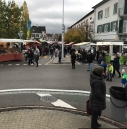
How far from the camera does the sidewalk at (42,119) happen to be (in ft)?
16.9

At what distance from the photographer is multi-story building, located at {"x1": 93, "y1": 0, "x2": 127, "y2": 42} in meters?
30.8

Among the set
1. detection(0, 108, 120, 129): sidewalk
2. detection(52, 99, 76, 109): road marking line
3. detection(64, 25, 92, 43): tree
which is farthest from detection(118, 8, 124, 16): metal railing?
detection(0, 108, 120, 129): sidewalk

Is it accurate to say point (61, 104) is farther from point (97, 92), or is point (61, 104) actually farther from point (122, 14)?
point (122, 14)

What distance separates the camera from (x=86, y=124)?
536 cm

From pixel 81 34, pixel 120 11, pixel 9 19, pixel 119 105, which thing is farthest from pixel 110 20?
pixel 119 105

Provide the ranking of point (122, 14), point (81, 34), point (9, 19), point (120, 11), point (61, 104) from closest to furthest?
point (61, 104)
point (122, 14)
point (120, 11)
point (9, 19)
point (81, 34)

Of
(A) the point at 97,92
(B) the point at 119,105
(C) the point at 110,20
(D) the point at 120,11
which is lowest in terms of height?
(B) the point at 119,105

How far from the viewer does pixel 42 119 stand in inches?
219

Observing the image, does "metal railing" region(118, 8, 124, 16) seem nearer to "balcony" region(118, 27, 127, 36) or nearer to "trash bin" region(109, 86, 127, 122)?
"balcony" region(118, 27, 127, 36)

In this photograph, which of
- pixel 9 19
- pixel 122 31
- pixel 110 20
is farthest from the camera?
pixel 9 19

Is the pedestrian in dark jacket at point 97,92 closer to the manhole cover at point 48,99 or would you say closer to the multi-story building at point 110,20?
the manhole cover at point 48,99

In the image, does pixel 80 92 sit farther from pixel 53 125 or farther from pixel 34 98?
pixel 53 125

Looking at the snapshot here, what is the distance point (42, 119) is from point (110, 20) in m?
31.5

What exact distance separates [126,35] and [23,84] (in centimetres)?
2388
